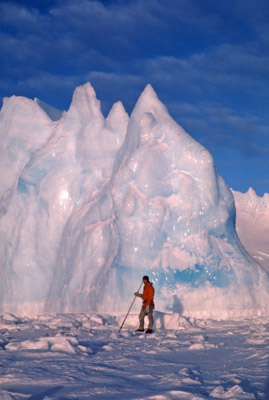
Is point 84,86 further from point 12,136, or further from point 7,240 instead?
point 7,240

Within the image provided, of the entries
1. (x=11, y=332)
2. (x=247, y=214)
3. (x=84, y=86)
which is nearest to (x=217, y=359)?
(x=11, y=332)

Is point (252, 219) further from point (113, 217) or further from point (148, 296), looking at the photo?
point (148, 296)

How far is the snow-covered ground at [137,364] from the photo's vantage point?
4.46 metres

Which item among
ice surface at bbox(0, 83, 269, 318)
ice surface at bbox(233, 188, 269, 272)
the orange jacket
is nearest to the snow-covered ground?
the orange jacket

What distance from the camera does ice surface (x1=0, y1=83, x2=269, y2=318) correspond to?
38.6 feet

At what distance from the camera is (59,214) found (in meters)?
15.0

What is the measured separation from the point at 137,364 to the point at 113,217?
799 centimetres

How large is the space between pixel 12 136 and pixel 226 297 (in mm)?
9453

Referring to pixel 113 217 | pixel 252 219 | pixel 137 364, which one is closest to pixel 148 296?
pixel 137 364

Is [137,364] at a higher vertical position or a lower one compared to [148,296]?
lower

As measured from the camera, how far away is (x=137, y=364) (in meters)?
5.78

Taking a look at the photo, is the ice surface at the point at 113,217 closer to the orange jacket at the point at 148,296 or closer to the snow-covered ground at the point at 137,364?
the orange jacket at the point at 148,296

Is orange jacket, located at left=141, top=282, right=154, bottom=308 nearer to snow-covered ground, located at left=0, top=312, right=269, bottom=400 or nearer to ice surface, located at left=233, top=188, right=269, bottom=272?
snow-covered ground, located at left=0, top=312, right=269, bottom=400

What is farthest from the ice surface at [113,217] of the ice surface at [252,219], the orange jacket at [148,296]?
the ice surface at [252,219]
